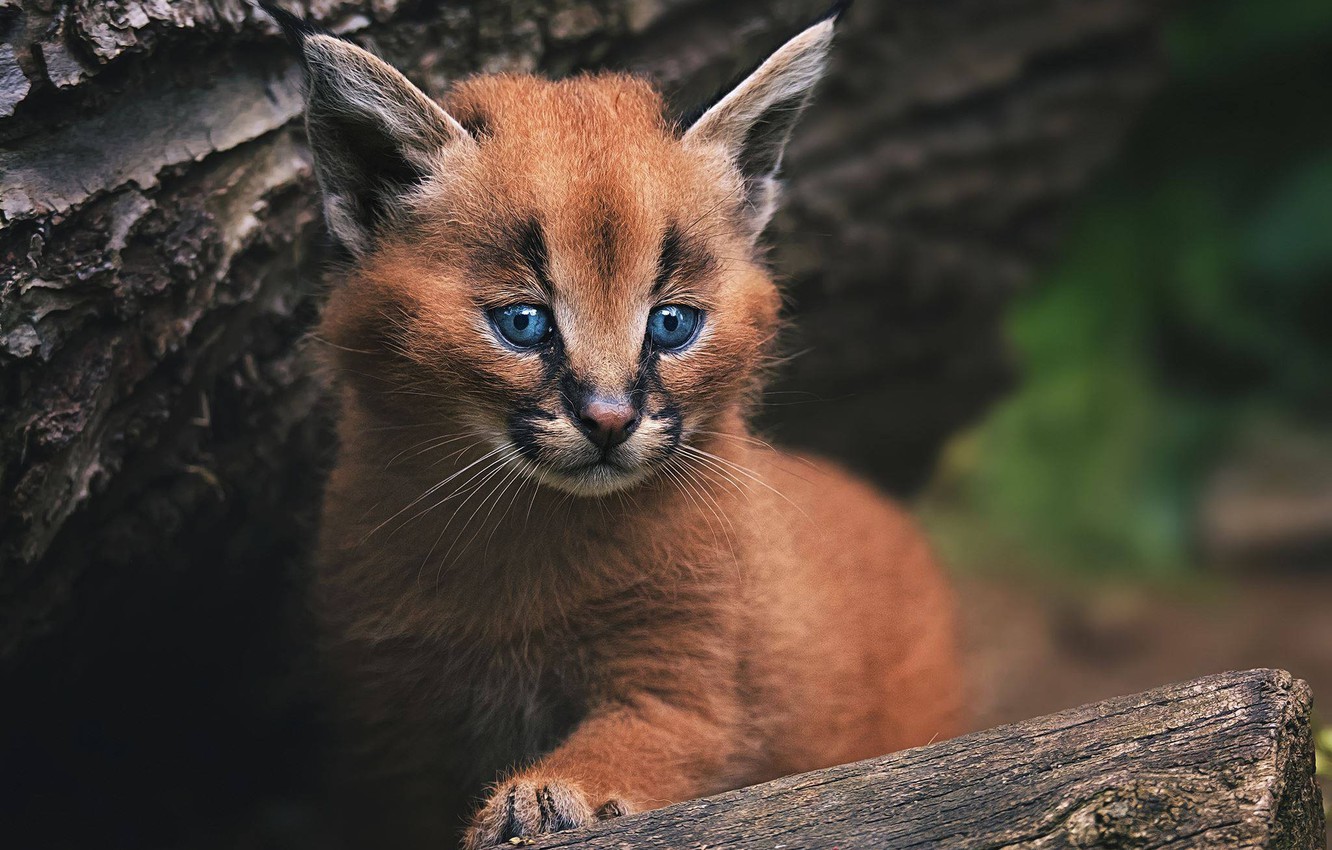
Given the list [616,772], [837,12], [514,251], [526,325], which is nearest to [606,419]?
[526,325]

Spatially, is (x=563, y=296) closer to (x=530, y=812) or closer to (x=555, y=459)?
(x=555, y=459)

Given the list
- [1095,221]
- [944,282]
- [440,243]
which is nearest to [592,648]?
[440,243]

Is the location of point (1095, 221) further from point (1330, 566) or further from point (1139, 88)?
point (1330, 566)

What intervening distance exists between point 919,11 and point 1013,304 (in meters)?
1.73

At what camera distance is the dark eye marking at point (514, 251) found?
2736mm

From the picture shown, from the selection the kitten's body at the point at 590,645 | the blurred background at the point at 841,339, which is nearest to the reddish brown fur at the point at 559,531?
the kitten's body at the point at 590,645

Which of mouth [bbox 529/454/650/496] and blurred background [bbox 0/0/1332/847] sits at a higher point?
blurred background [bbox 0/0/1332/847]

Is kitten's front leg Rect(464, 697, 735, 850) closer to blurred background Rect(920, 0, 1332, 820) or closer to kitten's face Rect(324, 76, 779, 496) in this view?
kitten's face Rect(324, 76, 779, 496)

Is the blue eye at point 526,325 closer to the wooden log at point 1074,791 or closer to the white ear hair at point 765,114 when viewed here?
the white ear hair at point 765,114

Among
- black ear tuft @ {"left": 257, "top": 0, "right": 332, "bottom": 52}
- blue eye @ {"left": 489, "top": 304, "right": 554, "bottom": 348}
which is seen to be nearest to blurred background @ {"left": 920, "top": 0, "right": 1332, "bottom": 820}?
blue eye @ {"left": 489, "top": 304, "right": 554, "bottom": 348}

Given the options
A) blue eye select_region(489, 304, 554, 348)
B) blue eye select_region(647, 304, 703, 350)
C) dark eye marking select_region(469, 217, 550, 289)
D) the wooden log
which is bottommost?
the wooden log

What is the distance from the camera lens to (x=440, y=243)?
2889mm

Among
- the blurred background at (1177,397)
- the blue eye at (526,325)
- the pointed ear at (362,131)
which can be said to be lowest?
the blue eye at (526,325)

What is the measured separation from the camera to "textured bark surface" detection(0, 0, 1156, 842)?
2.90m
